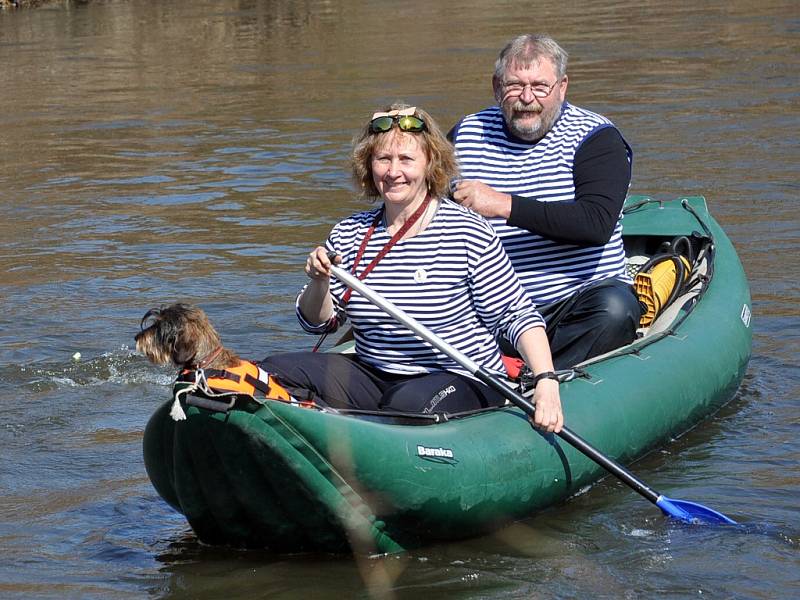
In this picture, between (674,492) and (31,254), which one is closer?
(674,492)

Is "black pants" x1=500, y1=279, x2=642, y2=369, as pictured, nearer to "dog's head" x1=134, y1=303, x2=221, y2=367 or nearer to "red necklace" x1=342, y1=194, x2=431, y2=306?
"red necklace" x1=342, y1=194, x2=431, y2=306

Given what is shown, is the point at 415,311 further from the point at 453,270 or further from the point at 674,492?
the point at 674,492

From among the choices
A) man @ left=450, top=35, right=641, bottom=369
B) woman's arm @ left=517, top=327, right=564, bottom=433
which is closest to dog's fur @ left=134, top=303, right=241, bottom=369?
woman's arm @ left=517, top=327, right=564, bottom=433

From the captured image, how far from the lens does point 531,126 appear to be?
543cm

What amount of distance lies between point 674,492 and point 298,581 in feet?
5.18

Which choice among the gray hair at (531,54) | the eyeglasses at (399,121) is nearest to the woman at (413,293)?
the eyeglasses at (399,121)

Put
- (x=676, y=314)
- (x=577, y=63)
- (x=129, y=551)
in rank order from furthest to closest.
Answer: (x=577, y=63), (x=676, y=314), (x=129, y=551)

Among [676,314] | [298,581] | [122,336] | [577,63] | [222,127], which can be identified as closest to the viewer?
[298,581]

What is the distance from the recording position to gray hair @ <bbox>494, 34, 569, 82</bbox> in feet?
17.6

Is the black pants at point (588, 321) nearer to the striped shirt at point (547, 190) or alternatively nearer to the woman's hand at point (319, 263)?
the striped shirt at point (547, 190)

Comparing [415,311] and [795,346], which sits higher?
[415,311]

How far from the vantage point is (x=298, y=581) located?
4434 mm

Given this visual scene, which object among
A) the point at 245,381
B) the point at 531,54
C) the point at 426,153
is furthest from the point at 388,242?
the point at 531,54

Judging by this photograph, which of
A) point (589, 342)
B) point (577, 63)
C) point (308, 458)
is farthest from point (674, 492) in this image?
point (577, 63)
